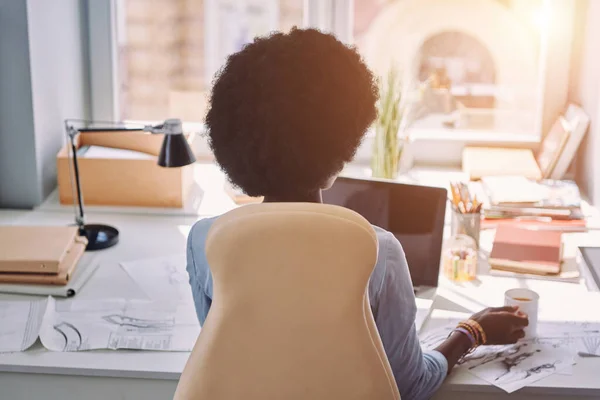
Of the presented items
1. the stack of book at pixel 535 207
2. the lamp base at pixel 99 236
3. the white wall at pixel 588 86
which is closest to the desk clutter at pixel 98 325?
the lamp base at pixel 99 236

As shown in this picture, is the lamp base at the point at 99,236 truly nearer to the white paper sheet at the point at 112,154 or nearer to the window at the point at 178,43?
the white paper sheet at the point at 112,154

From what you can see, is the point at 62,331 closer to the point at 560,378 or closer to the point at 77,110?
the point at 560,378

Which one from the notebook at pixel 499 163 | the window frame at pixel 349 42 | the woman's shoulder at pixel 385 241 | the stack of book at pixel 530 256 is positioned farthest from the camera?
the window frame at pixel 349 42

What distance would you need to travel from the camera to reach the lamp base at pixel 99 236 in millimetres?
2123

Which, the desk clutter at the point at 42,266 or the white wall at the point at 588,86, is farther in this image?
the white wall at the point at 588,86

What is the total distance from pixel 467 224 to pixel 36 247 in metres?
0.99

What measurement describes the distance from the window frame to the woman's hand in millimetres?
1198

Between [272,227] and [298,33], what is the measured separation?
14.8 inches

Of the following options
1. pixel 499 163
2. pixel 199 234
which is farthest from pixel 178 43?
pixel 199 234

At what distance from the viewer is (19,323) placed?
171 centimetres

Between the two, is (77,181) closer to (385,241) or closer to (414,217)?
(414,217)

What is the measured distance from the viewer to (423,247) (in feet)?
6.12

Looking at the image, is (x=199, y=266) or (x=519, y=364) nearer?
(x=199, y=266)

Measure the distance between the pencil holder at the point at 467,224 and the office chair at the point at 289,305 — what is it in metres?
1.01
